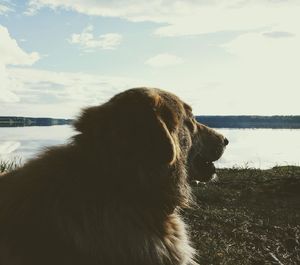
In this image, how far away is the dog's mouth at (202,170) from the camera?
19.3 ft

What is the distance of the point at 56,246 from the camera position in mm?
4230

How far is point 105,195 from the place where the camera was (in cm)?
451

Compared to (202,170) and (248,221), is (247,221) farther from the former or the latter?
(202,170)

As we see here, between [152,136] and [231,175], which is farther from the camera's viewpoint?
[231,175]

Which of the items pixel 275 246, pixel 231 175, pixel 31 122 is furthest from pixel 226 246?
pixel 31 122

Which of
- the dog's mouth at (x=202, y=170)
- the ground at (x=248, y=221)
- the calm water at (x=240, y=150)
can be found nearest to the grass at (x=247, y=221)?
the ground at (x=248, y=221)

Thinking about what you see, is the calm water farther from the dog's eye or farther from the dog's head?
the dog's eye

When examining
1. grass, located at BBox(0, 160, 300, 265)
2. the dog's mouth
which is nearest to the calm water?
the dog's mouth

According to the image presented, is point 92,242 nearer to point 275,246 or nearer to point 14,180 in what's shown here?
point 14,180

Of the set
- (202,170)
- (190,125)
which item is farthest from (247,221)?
(190,125)

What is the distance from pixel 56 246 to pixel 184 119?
6.59 feet

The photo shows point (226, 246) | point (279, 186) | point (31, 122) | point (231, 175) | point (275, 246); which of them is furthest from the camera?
point (31, 122)

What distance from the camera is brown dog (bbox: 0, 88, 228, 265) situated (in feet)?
13.9

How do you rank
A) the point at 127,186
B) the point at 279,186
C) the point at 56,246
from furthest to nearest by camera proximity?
the point at 279,186 → the point at 127,186 → the point at 56,246
